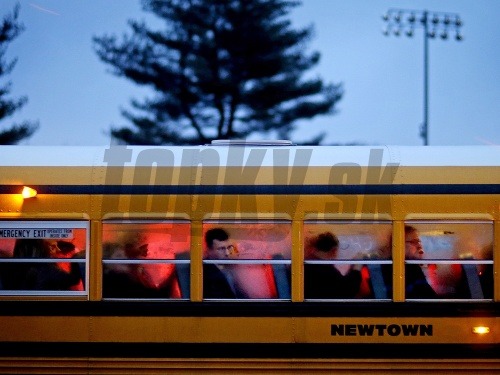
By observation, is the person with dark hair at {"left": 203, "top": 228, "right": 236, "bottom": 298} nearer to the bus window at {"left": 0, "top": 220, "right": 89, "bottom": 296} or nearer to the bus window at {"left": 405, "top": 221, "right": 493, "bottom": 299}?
the bus window at {"left": 0, "top": 220, "right": 89, "bottom": 296}

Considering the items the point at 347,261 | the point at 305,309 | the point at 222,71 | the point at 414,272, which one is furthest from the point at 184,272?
the point at 222,71

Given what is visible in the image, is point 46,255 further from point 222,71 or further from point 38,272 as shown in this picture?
point 222,71

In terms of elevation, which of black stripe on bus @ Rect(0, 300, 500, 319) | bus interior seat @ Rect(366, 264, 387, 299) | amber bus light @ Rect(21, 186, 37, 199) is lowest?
black stripe on bus @ Rect(0, 300, 500, 319)

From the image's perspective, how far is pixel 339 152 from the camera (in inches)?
254

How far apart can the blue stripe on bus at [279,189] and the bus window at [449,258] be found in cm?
30

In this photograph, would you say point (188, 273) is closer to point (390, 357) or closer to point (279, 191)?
point (279, 191)

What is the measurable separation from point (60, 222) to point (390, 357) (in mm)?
3147

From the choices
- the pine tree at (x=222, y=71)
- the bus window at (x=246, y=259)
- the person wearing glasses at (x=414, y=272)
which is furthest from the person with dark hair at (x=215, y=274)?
the pine tree at (x=222, y=71)

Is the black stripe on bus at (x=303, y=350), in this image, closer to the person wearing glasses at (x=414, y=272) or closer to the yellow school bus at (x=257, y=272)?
the yellow school bus at (x=257, y=272)

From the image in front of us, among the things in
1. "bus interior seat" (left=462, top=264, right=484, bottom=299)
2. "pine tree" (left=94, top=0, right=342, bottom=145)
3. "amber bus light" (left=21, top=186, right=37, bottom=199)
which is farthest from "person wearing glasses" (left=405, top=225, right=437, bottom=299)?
"pine tree" (left=94, top=0, right=342, bottom=145)

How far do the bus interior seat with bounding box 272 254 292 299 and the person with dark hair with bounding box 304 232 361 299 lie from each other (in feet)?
0.52

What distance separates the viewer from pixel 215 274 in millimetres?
6156

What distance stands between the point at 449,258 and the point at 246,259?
178 centimetres

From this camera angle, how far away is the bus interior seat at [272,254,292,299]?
6125 millimetres
